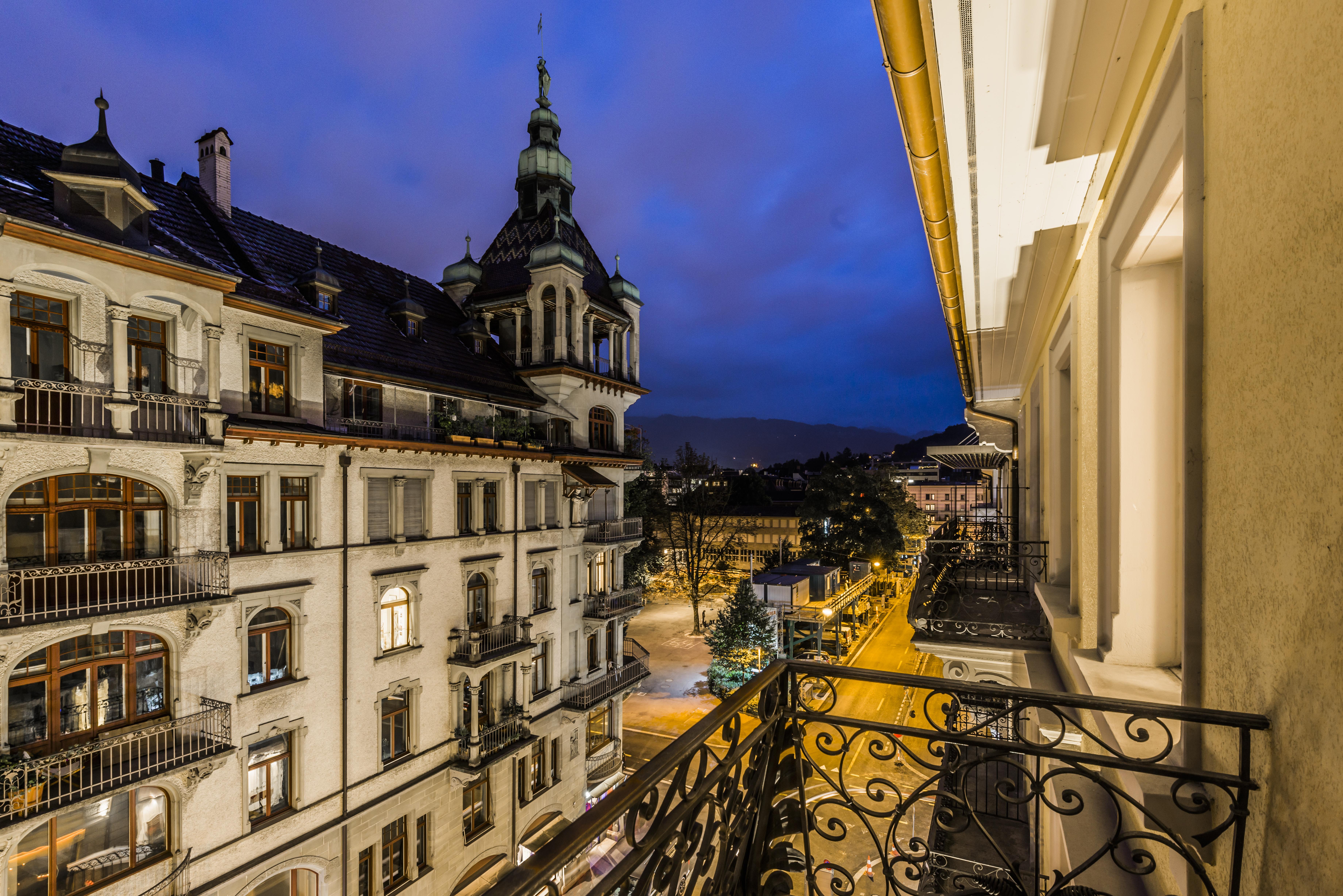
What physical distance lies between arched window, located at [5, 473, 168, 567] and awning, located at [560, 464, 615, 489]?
9542mm

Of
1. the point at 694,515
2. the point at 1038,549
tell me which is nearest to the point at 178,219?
the point at 1038,549

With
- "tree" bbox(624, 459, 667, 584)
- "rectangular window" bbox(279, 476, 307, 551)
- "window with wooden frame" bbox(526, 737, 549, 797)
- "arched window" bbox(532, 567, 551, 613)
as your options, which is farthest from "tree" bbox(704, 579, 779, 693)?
"rectangular window" bbox(279, 476, 307, 551)

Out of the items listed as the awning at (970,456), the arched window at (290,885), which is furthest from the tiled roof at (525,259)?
the arched window at (290,885)

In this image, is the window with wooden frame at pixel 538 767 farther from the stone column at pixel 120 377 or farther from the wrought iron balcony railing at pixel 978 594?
the wrought iron balcony railing at pixel 978 594

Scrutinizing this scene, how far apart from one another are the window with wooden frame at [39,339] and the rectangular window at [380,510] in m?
5.09

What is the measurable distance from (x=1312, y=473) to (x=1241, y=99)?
1.22 m

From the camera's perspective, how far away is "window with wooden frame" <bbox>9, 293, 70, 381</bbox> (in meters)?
7.86

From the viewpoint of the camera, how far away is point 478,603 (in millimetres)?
15047

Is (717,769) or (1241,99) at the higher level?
(1241,99)

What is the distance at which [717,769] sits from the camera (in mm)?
2521

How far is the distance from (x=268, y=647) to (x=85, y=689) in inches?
96.2

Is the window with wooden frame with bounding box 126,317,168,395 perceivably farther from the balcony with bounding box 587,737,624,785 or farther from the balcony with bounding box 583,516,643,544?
Result: the balcony with bounding box 587,737,624,785

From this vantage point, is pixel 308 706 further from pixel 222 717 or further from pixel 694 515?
pixel 694 515

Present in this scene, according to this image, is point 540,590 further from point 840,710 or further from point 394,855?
point 840,710
